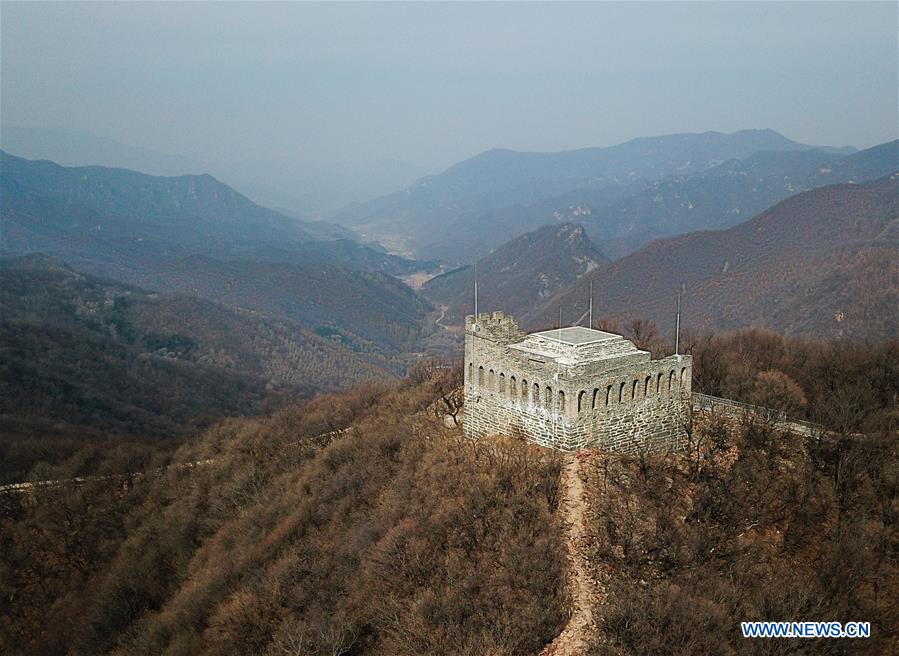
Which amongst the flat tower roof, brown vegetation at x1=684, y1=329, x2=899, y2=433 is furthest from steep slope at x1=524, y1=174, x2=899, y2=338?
the flat tower roof

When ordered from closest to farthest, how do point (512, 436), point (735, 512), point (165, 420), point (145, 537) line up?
point (735, 512) < point (512, 436) < point (145, 537) < point (165, 420)

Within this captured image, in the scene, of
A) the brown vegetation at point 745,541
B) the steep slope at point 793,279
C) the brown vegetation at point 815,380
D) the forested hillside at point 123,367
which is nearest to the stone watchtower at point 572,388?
the brown vegetation at point 745,541

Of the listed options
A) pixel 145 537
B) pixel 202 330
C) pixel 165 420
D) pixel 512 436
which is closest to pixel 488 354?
pixel 512 436

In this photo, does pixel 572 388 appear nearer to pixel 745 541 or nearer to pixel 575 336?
pixel 575 336

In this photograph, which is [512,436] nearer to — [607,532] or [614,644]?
[607,532]

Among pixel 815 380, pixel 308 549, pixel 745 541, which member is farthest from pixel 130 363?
pixel 745 541

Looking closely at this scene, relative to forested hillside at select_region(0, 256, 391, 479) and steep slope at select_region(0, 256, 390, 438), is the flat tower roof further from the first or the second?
steep slope at select_region(0, 256, 390, 438)
